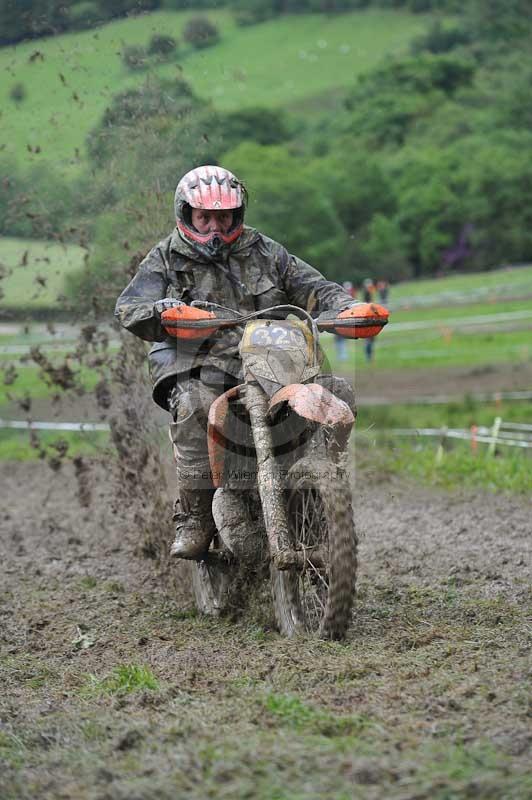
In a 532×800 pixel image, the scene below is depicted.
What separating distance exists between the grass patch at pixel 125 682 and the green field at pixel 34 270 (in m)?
6.37

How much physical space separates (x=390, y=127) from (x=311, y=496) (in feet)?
241

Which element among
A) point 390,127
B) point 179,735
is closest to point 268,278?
point 179,735

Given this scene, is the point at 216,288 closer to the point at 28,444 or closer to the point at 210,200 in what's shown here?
the point at 210,200

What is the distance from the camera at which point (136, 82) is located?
12391mm

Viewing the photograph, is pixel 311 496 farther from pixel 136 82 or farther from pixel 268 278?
pixel 136 82

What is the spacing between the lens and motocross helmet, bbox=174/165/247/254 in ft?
25.8

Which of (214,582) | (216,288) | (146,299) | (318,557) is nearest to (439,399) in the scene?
(214,582)

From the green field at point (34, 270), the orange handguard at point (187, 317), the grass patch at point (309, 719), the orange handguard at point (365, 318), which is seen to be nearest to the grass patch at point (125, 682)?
the grass patch at point (309, 719)

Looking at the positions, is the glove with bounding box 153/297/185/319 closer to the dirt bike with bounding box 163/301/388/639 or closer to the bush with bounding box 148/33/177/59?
the dirt bike with bounding box 163/301/388/639

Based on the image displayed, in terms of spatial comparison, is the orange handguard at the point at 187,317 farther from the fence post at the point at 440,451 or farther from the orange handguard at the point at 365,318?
the fence post at the point at 440,451

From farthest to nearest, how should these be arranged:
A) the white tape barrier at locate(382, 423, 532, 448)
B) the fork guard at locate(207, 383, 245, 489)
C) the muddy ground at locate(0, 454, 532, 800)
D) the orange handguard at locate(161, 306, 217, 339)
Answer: the white tape barrier at locate(382, 423, 532, 448) → the fork guard at locate(207, 383, 245, 489) → the orange handguard at locate(161, 306, 217, 339) → the muddy ground at locate(0, 454, 532, 800)

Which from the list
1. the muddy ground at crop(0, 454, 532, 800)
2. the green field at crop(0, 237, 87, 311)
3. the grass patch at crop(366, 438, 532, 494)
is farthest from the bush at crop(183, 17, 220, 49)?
the muddy ground at crop(0, 454, 532, 800)

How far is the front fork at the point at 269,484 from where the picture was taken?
7047 millimetres

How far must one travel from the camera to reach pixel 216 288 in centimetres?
808
